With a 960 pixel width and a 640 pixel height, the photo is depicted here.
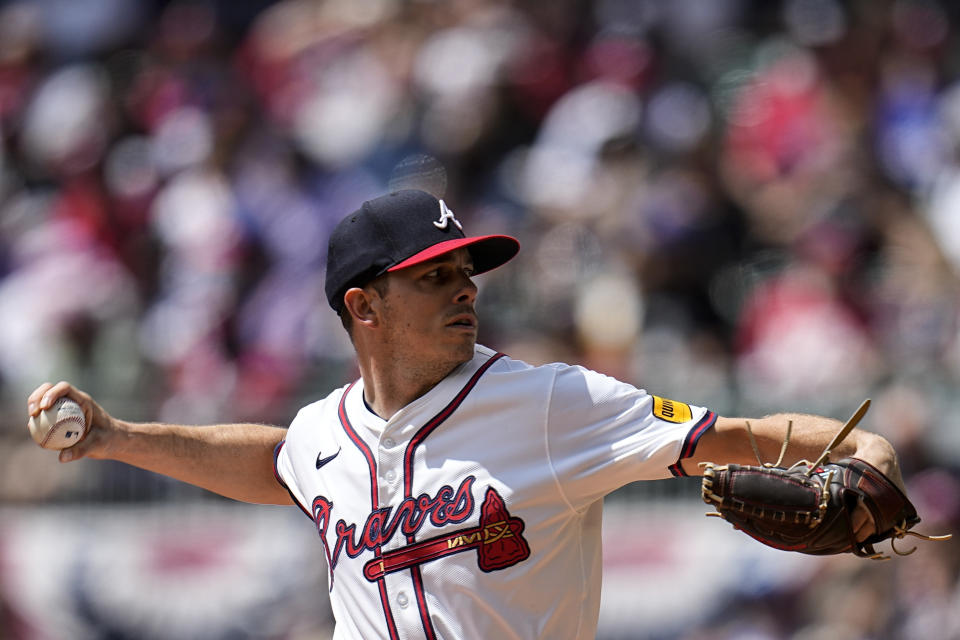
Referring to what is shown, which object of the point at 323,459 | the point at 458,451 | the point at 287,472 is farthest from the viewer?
the point at 287,472

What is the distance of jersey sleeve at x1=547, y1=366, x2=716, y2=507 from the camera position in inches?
127

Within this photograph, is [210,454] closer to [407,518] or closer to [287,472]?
[287,472]

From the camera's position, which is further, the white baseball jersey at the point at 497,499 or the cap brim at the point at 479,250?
the cap brim at the point at 479,250

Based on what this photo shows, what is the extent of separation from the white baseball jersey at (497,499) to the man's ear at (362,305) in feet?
0.85

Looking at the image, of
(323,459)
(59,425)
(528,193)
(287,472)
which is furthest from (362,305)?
(528,193)

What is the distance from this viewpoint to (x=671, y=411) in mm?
3281

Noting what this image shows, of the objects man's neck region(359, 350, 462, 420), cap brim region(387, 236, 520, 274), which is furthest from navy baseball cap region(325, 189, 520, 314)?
man's neck region(359, 350, 462, 420)

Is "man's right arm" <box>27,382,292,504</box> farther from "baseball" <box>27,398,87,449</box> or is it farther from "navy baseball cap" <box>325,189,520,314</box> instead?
"navy baseball cap" <box>325,189,520,314</box>

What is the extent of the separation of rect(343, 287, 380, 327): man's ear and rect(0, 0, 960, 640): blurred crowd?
128 inches

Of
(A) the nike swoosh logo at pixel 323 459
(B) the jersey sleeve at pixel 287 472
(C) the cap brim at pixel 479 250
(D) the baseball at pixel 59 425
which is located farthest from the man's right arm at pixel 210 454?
(C) the cap brim at pixel 479 250

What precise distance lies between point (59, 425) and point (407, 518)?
0.98 meters

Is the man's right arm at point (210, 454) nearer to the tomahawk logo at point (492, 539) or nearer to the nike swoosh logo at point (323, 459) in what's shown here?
the nike swoosh logo at point (323, 459)

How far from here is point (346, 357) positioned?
7125 millimetres

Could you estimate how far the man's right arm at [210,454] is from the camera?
3.81 m
